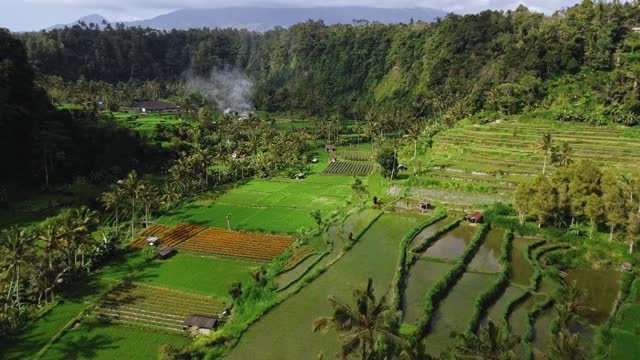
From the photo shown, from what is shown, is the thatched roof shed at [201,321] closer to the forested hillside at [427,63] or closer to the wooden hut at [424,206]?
the wooden hut at [424,206]

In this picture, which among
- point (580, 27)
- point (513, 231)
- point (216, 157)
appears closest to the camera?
point (513, 231)

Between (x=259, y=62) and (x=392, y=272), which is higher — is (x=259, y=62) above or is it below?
above

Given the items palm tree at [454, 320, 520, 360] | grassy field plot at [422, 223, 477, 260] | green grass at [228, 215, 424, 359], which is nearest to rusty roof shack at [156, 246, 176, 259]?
green grass at [228, 215, 424, 359]

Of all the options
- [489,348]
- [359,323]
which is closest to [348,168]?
[359,323]

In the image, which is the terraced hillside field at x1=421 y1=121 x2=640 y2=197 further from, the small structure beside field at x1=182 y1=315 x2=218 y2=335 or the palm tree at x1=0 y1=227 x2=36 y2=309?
the palm tree at x1=0 y1=227 x2=36 y2=309

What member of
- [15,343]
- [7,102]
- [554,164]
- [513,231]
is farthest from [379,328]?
[7,102]

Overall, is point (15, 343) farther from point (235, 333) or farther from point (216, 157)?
point (216, 157)

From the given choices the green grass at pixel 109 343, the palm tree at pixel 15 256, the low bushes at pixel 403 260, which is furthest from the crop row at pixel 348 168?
the green grass at pixel 109 343
